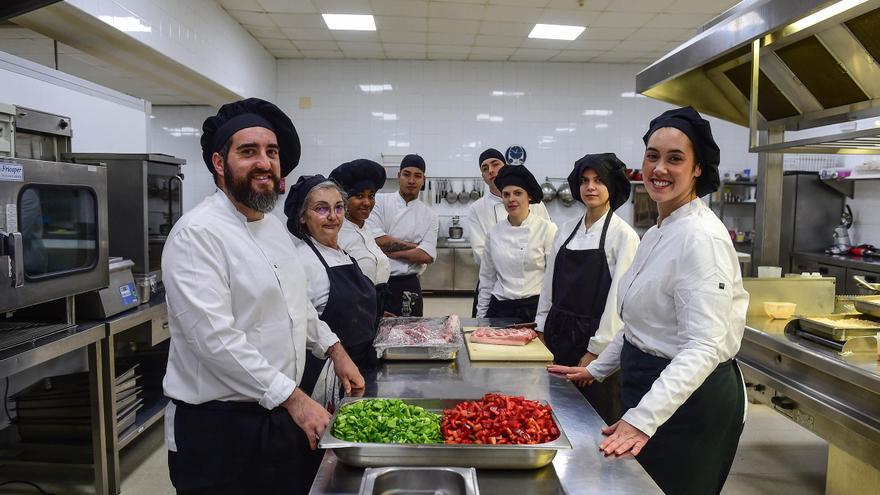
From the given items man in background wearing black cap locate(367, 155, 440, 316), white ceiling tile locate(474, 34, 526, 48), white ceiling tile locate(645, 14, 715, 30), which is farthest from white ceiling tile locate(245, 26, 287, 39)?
white ceiling tile locate(645, 14, 715, 30)

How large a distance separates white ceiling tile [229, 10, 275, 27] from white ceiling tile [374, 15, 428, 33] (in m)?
1.15

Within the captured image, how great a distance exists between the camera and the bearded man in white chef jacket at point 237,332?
1.52 metres

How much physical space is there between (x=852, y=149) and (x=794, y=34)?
Result: 98 cm

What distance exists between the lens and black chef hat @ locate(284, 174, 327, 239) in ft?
7.32

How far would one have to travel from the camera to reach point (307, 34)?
257 inches

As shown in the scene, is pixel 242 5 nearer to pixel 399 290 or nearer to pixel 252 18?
pixel 252 18

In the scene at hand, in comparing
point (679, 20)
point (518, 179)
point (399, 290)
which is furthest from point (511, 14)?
point (399, 290)

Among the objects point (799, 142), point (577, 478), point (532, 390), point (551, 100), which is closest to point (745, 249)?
point (551, 100)

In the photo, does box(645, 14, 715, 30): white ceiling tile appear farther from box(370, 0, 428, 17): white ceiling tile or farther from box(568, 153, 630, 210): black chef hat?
box(568, 153, 630, 210): black chef hat

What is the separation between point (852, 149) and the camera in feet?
9.16

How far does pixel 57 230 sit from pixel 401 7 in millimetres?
4031

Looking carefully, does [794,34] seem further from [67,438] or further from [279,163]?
[67,438]

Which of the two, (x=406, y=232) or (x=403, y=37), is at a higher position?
(x=403, y=37)

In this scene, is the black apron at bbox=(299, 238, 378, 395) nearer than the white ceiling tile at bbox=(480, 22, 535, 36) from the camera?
Yes
